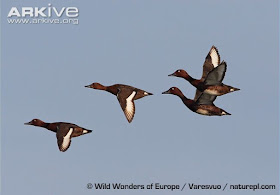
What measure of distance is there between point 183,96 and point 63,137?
2.28 m

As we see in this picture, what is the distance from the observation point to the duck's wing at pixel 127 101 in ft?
40.6

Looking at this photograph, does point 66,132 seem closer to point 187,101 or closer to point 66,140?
point 66,140

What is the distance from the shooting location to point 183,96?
520 inches

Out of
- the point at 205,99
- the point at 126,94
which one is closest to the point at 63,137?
the point at 126,94

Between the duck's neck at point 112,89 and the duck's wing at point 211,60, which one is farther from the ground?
the duck's wing at point 211,60

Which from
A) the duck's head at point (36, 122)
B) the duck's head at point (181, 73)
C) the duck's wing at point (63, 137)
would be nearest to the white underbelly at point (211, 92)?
the duck's head at point (181, 73)

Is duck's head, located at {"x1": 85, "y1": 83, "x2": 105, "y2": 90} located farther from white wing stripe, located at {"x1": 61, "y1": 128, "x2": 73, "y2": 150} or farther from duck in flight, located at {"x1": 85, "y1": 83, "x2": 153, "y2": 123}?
white wing stripe, located at {"x1": 61, "y1": 128, "x2": 73, "y2": 150}

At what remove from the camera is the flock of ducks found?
12383mm

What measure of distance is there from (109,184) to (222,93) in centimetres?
251

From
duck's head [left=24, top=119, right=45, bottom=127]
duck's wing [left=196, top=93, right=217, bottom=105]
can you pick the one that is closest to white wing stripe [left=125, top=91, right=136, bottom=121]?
duck's wing [left=196, top=93, right=217, bottom=105]

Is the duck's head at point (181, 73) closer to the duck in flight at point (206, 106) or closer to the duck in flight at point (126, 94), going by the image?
the duck in flight at point (206, 106)

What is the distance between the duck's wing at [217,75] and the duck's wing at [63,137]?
2454 millimetres

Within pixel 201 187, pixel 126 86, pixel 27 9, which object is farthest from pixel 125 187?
pixel 27 9

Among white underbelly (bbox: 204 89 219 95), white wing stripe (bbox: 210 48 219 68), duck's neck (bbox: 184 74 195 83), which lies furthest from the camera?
white wing stripe (bbox: 210 48 219 68)
